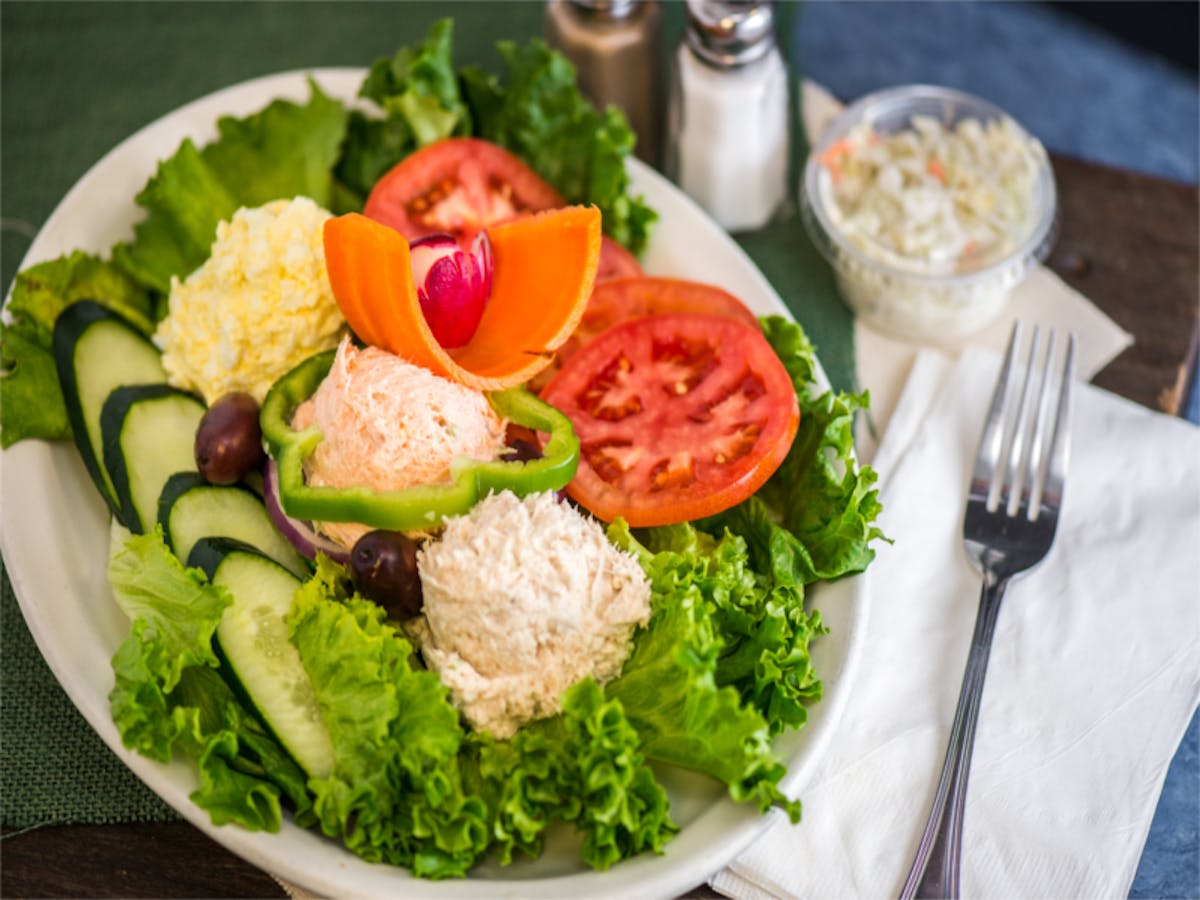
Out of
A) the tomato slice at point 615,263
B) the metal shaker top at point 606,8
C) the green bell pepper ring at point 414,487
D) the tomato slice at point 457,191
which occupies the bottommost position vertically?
the tomato slice at point 615,263

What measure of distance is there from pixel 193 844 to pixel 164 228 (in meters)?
1.56

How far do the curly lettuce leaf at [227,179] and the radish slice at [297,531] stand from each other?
767 mm

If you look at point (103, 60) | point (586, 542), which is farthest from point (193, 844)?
A: point (103, 60)

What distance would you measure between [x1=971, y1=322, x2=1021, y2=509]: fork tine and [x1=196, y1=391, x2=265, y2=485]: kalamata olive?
1.69 m

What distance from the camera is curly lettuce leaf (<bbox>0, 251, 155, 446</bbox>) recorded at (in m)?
2.76

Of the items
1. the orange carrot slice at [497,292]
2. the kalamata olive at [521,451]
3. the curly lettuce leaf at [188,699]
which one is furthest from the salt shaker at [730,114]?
the curly lettuce leaf at [188,699]

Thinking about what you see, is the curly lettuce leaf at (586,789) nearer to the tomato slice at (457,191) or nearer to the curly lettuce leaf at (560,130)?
the tomato slice at (457,191)

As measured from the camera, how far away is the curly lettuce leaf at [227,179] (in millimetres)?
3131

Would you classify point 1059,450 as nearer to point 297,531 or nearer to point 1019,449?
point 1019,449

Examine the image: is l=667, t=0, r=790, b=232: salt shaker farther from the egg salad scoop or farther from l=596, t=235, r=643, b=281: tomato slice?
the egg salad scoop

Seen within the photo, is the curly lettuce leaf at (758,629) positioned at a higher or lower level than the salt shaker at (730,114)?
lower

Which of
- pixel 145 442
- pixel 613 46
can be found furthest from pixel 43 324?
pixel 613 46

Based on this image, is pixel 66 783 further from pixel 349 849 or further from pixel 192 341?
pixel 192 341

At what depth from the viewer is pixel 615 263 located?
3.11 metres
